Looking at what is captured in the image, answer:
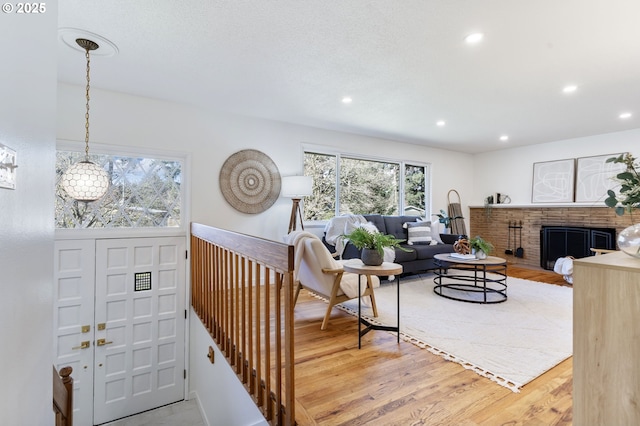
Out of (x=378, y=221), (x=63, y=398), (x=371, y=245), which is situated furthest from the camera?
(x=378, y=221)

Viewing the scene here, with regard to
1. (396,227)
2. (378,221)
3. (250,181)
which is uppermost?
(250,181)

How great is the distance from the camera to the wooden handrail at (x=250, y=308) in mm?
1548

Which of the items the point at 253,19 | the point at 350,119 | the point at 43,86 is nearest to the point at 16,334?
the point at 43,86

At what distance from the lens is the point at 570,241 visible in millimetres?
5551

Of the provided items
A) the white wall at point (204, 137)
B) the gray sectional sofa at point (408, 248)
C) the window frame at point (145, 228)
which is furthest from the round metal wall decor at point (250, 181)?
the gray sectional sofa at point (408, 248)

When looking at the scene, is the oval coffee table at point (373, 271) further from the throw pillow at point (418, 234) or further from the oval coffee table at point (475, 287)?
the throw pillow at point (418, 234)

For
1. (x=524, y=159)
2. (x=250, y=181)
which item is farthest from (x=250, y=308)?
(x=524, y=159)

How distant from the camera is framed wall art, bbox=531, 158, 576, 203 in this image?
557 cm

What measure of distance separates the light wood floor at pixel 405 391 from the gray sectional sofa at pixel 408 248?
188 cm

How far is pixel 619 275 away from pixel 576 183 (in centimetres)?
570

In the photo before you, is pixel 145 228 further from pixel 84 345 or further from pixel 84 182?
pixel 84 345

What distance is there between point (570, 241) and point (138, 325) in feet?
22.8

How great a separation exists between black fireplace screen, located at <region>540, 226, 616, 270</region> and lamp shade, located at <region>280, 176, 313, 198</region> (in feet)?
15.9

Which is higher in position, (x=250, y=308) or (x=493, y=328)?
(x=250, y=308)
